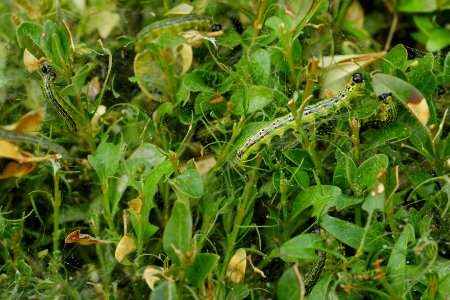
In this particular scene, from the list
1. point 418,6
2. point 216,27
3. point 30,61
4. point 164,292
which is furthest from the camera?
point 418,6

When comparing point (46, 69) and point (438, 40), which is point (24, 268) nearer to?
point (46, 69)

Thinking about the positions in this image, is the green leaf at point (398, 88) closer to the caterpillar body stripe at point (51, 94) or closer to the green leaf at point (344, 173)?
the green leaf at point (344, 173)

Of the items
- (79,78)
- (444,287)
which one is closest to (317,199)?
(444,287)

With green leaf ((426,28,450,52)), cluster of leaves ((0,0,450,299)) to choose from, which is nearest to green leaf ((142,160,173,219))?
cluster of leaves ((0,0,450,299))

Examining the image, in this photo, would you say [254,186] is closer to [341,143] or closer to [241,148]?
[241,148]

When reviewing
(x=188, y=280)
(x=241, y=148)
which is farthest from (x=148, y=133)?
(x=188, y=280)

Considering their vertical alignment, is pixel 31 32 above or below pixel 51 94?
above

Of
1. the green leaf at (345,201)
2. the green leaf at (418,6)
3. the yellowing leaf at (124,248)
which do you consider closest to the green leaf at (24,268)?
the yellowing leaf at (124,248)
